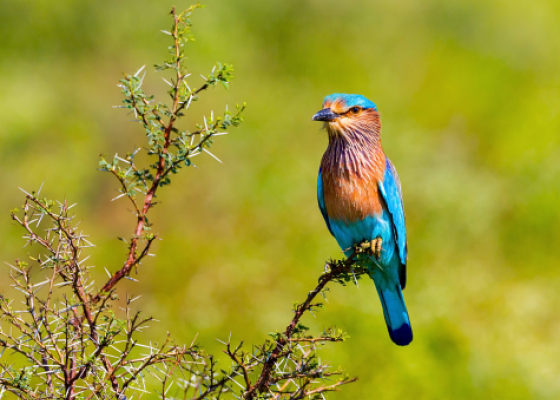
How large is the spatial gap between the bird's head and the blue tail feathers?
0.99m

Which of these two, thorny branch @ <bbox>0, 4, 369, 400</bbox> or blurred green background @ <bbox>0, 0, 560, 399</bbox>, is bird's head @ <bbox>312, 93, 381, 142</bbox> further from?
blurred green background @ <bbox>0, 0, 560, 399</bbox>

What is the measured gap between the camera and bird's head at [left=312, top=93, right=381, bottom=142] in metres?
3.71

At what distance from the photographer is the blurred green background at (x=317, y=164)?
529cm

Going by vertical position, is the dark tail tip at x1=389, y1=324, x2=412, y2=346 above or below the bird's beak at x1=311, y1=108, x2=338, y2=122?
below

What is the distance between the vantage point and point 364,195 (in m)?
3.65

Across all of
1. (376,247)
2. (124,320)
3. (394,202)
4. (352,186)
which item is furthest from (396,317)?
(124,320)

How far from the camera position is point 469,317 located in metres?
5.55

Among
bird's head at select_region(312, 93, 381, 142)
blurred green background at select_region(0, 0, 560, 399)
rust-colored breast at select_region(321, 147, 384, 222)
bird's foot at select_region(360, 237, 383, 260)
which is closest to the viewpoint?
bird's foot at select_region(360, 237, 383, 260)

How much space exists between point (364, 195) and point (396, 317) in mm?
804

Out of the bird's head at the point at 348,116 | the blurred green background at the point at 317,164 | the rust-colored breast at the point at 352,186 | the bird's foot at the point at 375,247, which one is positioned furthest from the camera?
the blurred green background at the point at 317,164

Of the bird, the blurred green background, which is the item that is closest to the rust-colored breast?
the bird

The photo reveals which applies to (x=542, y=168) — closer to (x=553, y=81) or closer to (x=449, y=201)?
(x=449, y=201)

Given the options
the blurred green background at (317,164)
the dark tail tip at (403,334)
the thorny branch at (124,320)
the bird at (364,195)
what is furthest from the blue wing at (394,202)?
the thorny branch at (124,320)

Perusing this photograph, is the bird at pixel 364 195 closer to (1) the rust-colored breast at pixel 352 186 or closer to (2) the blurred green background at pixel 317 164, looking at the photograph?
(1) the rust-colored breast at pixel 352 186
